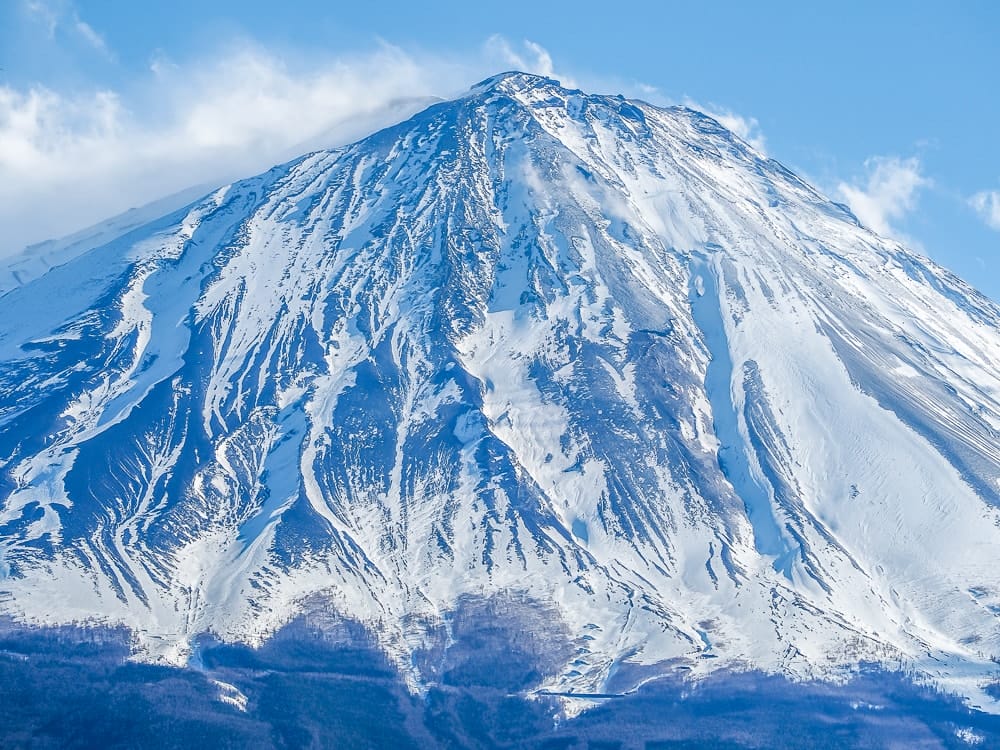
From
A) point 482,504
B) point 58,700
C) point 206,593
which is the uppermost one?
point 482,504

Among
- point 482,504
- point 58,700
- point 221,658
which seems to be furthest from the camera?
point 482,504

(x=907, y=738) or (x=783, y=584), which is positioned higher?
(x=783, y=584)

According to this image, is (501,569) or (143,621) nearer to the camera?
(143,621)

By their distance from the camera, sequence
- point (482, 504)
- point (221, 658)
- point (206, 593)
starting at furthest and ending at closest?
point (482, 504) < point (206, 593) < point (221, 658)

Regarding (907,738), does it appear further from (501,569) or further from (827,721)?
(501,569)

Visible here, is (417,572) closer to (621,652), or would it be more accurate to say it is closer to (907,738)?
(621,652)

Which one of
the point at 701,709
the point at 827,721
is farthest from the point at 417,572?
the point at 827,721

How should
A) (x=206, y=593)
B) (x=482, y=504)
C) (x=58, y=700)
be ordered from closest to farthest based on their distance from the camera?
(x=58, y=700) → (x=206, y=593) → (x=482, y=504)

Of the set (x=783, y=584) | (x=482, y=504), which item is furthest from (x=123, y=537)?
(x=783, y=584)

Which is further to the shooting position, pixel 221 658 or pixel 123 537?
pixel 123 537
